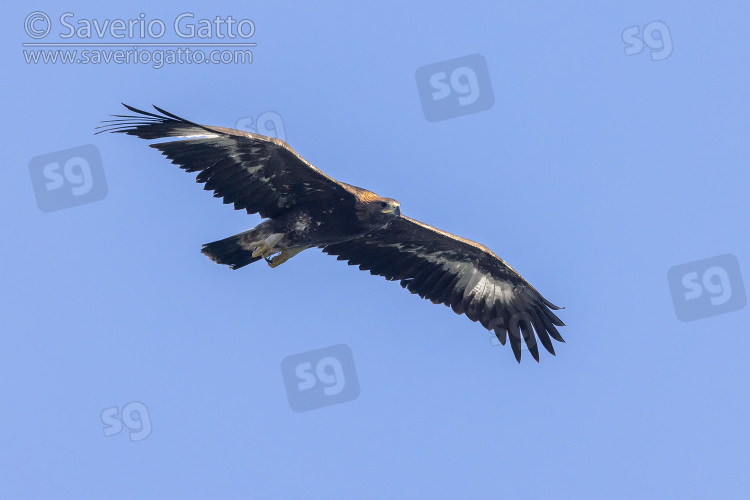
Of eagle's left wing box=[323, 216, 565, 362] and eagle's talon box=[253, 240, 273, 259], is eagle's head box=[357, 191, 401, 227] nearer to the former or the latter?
eagle's talon box=[253, 240, 273, 259]

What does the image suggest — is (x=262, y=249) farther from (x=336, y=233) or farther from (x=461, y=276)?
(x=461, y=276)

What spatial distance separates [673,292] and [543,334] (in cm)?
269

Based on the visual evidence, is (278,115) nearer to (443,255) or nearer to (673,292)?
(443,255)

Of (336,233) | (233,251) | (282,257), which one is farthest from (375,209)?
(233,251)

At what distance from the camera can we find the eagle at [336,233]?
13.7 meters

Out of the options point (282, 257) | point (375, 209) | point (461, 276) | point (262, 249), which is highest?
point (375, 209)

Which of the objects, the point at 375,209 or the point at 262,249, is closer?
the point at 375,209

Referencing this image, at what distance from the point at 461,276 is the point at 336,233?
2.66 metres

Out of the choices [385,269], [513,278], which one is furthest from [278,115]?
[513,278]

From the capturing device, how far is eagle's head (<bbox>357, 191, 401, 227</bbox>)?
14.1 m

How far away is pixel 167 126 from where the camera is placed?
13461mm

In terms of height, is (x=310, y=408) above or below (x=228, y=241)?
below

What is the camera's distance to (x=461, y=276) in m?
16.4

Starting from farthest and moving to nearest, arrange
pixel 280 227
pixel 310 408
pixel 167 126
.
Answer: pixel 310 408
pixel 280 227
pixel 167 126
